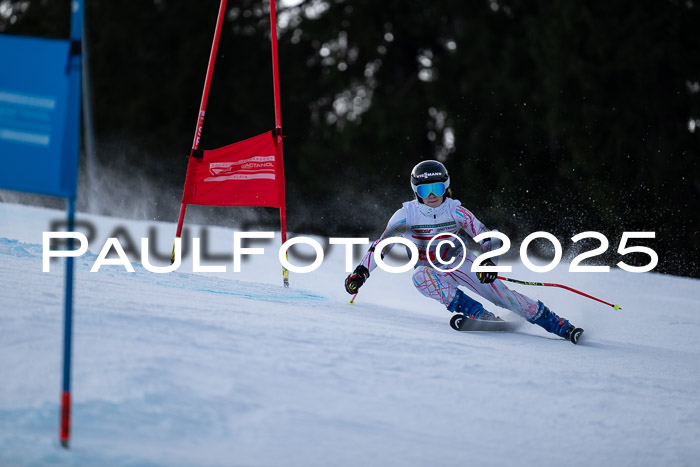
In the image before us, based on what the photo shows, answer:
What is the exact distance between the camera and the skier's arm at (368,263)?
18.6 feet

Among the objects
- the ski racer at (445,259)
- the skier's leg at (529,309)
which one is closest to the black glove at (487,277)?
the ski racer at (445,259)

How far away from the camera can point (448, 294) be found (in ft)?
18.4

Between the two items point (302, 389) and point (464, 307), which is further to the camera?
point (464, 307)

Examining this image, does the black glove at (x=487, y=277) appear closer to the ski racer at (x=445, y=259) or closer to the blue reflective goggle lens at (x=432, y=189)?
the ski racer at (x=445, y=259)

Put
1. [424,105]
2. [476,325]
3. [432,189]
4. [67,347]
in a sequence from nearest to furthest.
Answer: [67,347], [476,325], [432,189], [424,105]

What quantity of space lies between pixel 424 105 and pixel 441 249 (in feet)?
45.2

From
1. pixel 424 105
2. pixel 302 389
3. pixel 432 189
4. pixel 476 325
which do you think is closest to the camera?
pixel 302 389

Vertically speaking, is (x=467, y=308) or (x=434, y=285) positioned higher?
(x=434, y=285)

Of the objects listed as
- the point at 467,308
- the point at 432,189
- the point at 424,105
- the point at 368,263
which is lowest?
the point at 467,308

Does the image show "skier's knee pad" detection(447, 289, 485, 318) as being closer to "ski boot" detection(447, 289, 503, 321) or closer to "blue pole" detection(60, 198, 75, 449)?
"ski boot" detection(447, 289, 503, 321)

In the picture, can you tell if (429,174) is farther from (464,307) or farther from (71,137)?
(71,137)

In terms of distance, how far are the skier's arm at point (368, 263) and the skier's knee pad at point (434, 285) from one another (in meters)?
0.30

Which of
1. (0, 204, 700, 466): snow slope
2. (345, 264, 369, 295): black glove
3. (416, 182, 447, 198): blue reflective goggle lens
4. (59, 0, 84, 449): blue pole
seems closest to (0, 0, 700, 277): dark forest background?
(416, 182, 447, 198): blue reflective goggle lens

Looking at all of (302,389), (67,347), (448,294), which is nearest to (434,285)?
(448,294)
